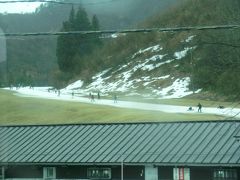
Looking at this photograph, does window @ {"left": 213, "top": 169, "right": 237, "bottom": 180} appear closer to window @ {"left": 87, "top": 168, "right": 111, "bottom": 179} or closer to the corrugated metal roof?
the corrugated metal roof

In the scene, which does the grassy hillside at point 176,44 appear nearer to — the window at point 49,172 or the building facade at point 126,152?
the building facade at point 126,152

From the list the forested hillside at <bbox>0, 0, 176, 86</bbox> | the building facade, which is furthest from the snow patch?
the building facade

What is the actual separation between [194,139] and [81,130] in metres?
5.09

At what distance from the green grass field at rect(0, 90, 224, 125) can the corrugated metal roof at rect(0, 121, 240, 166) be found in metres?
13.1

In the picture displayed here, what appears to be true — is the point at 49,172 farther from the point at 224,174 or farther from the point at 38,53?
the point at 38,53

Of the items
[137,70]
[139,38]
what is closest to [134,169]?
[137,70]

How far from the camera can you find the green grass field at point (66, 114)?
38.8 metres

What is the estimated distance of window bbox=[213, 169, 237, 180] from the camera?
1942 centimetres

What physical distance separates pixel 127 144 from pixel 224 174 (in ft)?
13.0

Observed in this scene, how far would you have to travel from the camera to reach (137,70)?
94.1m

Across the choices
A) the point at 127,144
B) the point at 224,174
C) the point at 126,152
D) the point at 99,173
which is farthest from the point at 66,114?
the point at 224,174

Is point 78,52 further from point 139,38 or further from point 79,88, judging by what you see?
point 139,38

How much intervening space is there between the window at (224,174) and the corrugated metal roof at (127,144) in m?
0.55

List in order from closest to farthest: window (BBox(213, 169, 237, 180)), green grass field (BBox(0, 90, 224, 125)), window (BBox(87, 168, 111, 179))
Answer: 1. window (BBox(213, 169, 237, 180))
2. window (BBox(87, 168, 111, 179))
3. green grass field (BBox(0, 90, 224, 125))
